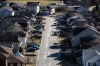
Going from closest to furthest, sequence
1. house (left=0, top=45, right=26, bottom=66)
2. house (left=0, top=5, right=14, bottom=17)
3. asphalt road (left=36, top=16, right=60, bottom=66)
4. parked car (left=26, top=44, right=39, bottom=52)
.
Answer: house (left=0, top=45, right=26, bottom=66) → asphalt road (left=36, top=16, right=60, bottom=66) → parked car (left=26, top=44, right=39, bottom=52) → house (left=0, top=5, right=14, bottom=17)

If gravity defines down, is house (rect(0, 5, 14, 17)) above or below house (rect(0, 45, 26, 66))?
below

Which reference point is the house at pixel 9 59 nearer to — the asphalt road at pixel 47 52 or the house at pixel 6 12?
the asphalt road at pixel 47 52

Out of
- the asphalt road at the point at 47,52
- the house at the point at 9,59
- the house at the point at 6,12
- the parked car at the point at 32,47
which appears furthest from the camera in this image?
the house at the point at 6,12

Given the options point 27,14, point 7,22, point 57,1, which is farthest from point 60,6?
point 7,22

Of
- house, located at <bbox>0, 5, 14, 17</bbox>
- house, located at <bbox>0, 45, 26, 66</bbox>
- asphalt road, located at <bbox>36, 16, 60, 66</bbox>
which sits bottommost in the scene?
house, located at <bbox>0, 5, 14, 17</bbox>

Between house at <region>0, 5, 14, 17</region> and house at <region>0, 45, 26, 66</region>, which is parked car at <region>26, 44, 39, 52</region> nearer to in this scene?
house at <region>0, 45, 26, 66</region>

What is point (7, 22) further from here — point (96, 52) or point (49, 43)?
point (96, 52)

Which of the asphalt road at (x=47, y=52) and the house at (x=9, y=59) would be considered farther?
the asphalt road at (x=47, y=52)

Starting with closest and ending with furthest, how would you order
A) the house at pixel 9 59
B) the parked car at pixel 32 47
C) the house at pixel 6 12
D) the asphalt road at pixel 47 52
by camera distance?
the house at pixel 9 59 → the asphalt road at pixel 47 52 → the parked car at pixel 32 47 → the house at pixel 6 12

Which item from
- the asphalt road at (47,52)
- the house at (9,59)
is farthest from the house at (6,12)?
the house at (9,59)

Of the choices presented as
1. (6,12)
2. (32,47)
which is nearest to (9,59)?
(32,47)

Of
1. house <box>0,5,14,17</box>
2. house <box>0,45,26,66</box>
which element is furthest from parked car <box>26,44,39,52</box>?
house <box>0,5,14,17</box>

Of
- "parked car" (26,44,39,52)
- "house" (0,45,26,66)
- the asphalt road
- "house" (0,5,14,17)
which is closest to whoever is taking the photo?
"house" (0,45,26,66)
